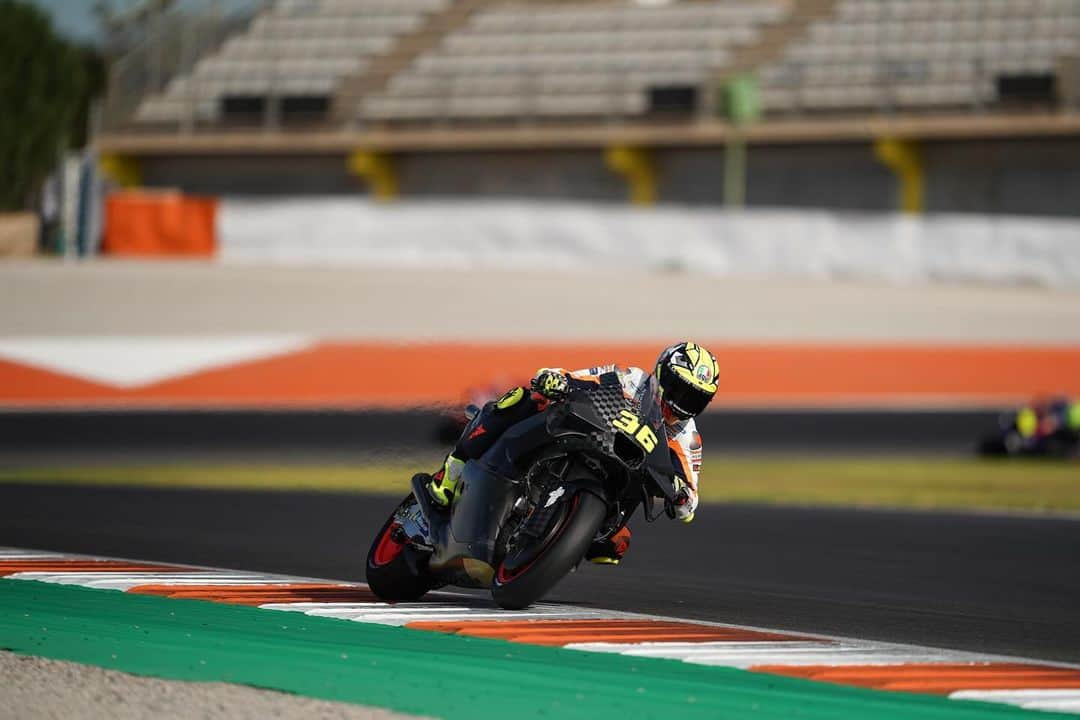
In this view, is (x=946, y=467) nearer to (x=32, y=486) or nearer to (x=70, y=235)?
(x=32, y=486)

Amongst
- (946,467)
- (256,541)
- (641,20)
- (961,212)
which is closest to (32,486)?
(256,541)

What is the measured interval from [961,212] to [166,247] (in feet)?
44.1

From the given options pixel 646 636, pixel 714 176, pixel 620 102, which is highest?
pixel 620 102

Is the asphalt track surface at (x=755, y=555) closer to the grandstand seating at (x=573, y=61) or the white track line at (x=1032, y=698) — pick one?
the white track line at (x=1032, y=698)

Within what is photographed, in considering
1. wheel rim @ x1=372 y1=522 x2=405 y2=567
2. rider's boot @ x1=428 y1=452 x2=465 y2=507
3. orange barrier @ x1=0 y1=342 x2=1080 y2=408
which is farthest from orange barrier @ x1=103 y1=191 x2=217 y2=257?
rider's boot @ x1=428 y1=452 x2=465 y2=507

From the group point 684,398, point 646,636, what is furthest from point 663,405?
point 646,636

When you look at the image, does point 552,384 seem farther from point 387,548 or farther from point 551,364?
point 551,364

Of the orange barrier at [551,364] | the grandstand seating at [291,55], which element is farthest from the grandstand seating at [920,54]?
the grandstand seating at [291,55]

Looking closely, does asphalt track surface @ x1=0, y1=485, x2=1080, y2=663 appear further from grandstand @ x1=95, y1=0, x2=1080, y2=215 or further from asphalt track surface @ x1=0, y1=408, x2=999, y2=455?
grandstand @ x1=95, y1=0, x2=1080, y2=215

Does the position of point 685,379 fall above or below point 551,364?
above

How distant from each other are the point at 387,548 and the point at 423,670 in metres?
1.83

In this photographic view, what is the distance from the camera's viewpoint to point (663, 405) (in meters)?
6.66

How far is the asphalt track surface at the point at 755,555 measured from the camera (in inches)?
293

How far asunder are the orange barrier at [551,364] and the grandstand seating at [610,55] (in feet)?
26.4
